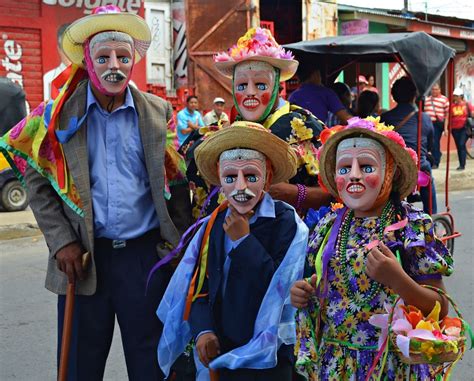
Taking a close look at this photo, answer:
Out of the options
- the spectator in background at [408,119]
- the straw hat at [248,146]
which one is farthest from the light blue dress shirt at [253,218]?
the spectator in background at [408,119]

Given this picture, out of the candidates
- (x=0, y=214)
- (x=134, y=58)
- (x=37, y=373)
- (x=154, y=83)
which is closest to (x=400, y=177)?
(x=134, y=58)

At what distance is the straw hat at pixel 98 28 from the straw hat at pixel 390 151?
46.4 inches

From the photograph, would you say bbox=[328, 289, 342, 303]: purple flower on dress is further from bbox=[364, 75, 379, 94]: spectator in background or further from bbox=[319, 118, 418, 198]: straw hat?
bbox=[364, 75, 379, 94]: spectator in background

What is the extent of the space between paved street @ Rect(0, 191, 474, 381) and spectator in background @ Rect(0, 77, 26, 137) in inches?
65.4

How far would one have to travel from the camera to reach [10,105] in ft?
35.6

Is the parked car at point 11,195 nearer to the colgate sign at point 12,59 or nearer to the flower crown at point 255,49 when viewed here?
the colgate sign at point 12,59

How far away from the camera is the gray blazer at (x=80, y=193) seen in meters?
3.65

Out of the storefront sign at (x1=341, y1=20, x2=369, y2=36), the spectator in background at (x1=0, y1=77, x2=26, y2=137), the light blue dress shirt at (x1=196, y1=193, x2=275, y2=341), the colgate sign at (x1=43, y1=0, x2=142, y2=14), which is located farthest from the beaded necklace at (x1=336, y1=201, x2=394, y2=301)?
the storefront sign at (x1=341, y1=20, x2=369, y2=36)

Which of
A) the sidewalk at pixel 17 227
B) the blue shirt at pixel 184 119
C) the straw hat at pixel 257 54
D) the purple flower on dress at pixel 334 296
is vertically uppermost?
the straw hat at pixel 257 54

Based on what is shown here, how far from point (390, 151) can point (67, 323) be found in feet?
5.48

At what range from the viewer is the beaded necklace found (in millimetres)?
3057

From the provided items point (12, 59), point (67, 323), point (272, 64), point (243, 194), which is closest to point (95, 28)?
point (272, 64)

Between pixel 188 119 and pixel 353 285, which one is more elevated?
pixel 188 119

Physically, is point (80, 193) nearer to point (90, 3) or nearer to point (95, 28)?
point (95, 28)
